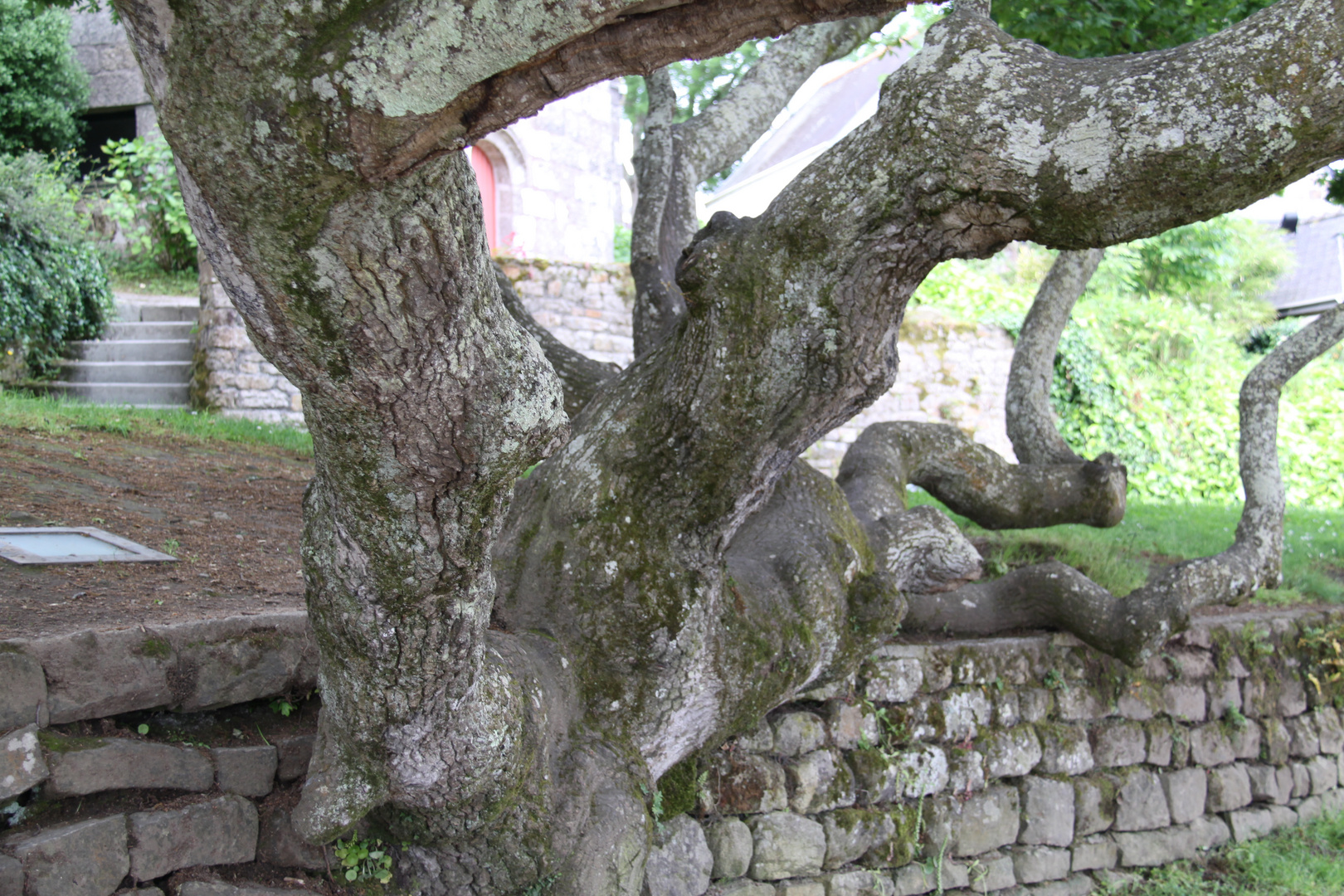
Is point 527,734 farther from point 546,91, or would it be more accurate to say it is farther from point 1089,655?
point 1089,655

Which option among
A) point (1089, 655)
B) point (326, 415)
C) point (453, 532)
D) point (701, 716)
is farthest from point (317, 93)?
point (1089, 655)

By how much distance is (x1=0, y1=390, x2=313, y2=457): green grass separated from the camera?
6176mm

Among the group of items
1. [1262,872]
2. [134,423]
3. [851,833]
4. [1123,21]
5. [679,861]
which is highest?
[1123,21]

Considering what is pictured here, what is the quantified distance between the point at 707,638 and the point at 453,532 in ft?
5.01

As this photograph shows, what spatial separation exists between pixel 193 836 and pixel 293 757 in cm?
37

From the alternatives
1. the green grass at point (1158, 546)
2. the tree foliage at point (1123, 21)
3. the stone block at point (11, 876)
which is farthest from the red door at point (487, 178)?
the stone block at point (11, 876)

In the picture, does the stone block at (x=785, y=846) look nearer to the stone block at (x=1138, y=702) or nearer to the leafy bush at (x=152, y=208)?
the stone block at (x=1138, y=702)

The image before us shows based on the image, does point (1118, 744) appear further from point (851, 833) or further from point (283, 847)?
point (283, 847)

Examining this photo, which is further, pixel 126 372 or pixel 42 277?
pixel 126 372

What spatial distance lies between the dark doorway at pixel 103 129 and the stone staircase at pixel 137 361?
→ 257 inches

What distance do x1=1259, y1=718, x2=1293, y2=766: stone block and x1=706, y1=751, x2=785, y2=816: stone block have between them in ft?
12.2

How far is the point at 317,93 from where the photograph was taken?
4.79 feet

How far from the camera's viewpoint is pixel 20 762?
2.50m

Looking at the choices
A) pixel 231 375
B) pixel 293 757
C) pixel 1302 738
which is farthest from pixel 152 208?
pixel 1302 738
